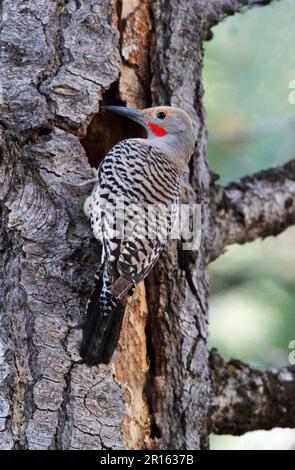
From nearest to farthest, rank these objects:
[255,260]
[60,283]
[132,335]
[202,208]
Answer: [60,283] < [132,335] < [202,208] < [255,260]

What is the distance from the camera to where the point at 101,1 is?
3646 mm

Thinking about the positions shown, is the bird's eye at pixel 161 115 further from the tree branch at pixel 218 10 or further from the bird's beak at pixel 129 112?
the tree branch at pixel 218 10

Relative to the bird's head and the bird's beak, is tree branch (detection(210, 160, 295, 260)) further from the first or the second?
the bird's beak

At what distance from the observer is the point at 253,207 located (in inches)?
162

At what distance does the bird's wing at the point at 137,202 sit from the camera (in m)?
3.35

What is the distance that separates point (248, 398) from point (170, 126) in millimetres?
1284

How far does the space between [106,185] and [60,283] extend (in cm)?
53

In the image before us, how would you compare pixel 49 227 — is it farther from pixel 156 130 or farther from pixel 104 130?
pixel 156 130

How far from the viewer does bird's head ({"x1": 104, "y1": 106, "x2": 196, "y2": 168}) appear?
3736 mm

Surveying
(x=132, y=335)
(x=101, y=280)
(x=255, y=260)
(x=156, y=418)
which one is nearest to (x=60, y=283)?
(x=101, y=280)

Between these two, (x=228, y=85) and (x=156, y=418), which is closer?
(x=156, y=418)

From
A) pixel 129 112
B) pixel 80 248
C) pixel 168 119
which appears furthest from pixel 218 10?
pixel 80 248

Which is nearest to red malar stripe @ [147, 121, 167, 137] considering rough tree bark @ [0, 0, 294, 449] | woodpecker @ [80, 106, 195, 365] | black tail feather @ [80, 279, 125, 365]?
woodpecker @ [80, 106, 195, 365]
